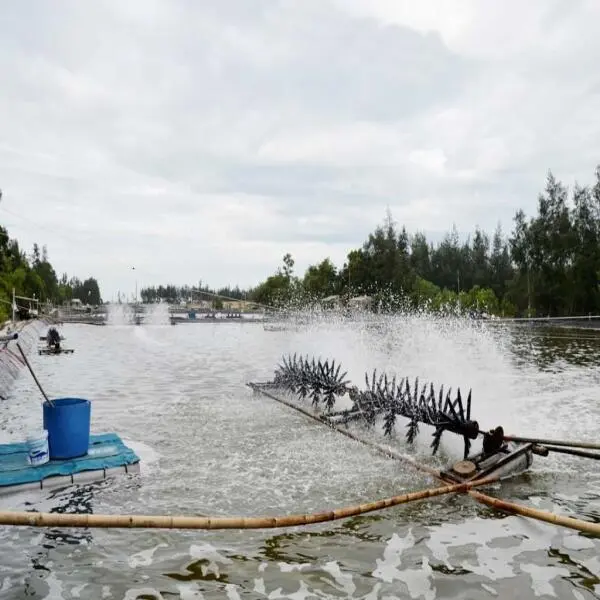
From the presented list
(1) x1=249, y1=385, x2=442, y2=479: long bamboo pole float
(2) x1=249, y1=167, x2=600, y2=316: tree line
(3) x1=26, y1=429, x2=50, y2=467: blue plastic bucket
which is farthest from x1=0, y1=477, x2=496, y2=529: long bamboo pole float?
(2) x1=249, y1=167, x2=600, y2=316: tree line

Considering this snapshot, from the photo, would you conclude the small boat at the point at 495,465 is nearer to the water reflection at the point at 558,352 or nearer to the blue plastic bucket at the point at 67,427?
the blue plastic bucket at the point at 67,427

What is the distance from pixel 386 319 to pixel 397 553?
74.0m

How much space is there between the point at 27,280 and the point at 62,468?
85.2 m

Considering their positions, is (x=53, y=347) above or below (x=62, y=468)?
above

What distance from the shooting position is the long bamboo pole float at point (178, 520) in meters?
4.27

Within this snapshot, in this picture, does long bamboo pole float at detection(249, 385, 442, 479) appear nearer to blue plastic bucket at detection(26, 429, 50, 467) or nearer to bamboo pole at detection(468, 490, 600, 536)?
bamboo pole at detection(468, 490, 600, 536)

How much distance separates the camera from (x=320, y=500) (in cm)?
746

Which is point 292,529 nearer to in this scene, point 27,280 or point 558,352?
point 558,352

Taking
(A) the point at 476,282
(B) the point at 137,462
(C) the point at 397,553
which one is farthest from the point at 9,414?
(A) the point at 476,282

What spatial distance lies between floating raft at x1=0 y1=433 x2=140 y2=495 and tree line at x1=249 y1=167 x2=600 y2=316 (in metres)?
62.6

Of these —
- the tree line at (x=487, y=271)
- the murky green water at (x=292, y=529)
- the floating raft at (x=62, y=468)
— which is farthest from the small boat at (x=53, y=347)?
the tree line at (x=487, y=271)

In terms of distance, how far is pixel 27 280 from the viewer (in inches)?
3273

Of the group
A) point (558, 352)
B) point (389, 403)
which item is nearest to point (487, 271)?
point (558, 352)

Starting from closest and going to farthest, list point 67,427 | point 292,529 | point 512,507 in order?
point 292,529, point 512,507, point 67,427
